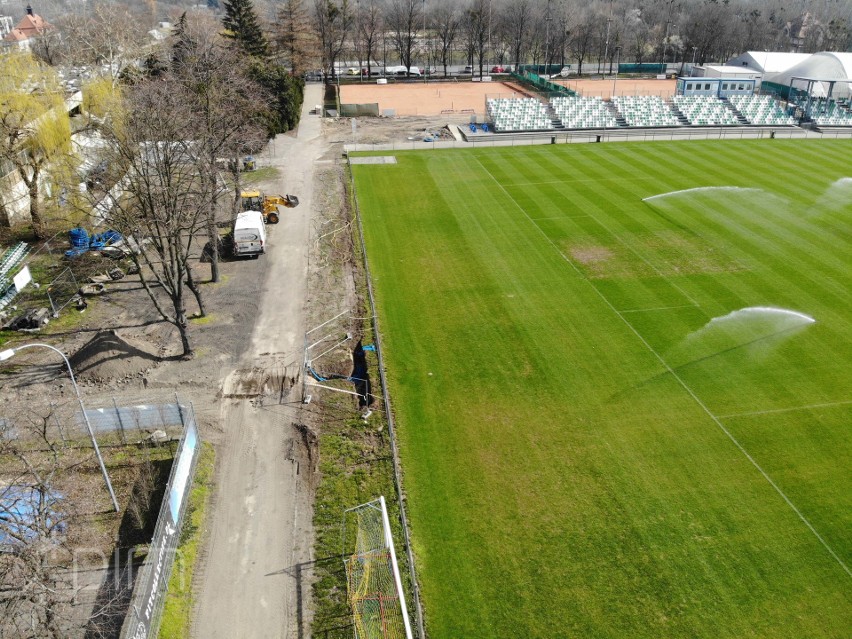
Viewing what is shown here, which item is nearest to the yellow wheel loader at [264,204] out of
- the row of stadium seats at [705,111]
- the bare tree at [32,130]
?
the bare tree at [32,130]

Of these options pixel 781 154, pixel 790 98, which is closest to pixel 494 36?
pixel 790 98

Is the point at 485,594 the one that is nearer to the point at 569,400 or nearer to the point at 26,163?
the point at 569,400

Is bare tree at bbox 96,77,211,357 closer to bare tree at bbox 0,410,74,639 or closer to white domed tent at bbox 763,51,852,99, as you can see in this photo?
bare tree at bbox 0,410,74,639

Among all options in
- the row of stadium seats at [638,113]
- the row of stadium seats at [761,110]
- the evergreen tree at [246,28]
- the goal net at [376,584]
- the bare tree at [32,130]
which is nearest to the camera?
the goal net at [376,584]

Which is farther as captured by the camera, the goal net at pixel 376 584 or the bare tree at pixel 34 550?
the goal net at pixel 376 584

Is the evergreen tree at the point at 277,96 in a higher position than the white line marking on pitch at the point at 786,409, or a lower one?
higher

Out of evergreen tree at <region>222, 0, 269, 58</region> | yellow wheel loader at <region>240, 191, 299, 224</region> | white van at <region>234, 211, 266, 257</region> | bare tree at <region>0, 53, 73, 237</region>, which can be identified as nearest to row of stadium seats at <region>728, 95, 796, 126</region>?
yellow wheel loader at <region>240, 191, 299, 224</region>

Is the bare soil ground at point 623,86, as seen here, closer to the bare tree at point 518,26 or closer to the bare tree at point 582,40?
the bare tree at point 582,40

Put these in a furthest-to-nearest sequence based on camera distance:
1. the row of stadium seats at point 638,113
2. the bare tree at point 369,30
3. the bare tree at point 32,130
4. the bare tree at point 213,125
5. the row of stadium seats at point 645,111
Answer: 1. the bare tree at point 369,30
2. the row of stadium seats at point 645,111
3. the row of stadium seats at point 638,113
4. the bare tree at point 32,130
5. the bare tree at point 213,125
